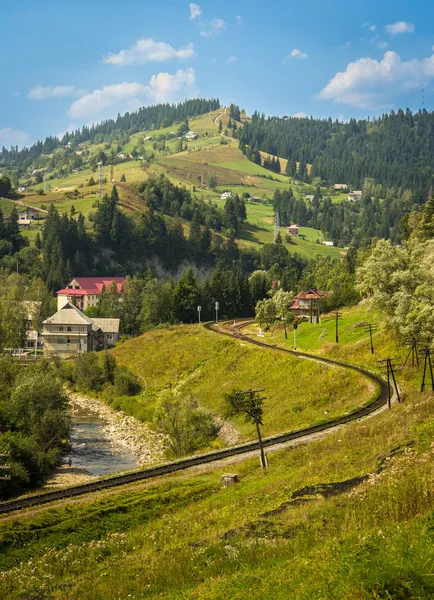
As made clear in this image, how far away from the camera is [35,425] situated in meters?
51.7

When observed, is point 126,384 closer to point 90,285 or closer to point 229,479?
point 229,479

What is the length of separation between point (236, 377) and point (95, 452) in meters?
21.1

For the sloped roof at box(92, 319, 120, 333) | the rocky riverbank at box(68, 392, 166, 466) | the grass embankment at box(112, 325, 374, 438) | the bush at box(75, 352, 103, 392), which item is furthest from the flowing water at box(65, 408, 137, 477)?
the sloped roof at box(92, 319, 120, 333)

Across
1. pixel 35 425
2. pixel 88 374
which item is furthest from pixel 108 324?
pixel 35 425

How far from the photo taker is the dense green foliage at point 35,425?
1738 inches

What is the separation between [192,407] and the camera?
54.3 m

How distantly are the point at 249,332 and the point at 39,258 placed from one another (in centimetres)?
8266

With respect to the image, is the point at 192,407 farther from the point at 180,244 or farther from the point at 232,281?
the point at 180,244

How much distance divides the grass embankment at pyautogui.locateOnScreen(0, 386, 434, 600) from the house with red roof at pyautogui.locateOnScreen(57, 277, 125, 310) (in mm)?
116356

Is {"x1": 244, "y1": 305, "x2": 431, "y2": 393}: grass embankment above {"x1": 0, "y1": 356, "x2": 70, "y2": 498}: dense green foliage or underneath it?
above

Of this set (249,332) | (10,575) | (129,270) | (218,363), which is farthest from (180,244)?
(10,575)

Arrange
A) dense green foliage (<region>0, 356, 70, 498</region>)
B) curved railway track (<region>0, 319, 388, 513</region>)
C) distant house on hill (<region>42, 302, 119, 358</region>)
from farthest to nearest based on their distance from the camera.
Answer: distant house on hill (<region>42, 302, 119, 358</region>) → dense green foliage (<region>0, 356, 70, 498</region>) → curved railway track (<region>0, 319, 388, 513</region>)

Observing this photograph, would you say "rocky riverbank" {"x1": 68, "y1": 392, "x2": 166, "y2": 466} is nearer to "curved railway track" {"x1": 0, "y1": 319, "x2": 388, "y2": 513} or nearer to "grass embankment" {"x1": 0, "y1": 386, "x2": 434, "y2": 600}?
"curved railway track" {"x1": 0, "y1": 319, "x2": 388, "y2": 513}

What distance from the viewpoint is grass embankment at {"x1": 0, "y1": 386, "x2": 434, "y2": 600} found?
489 inches
